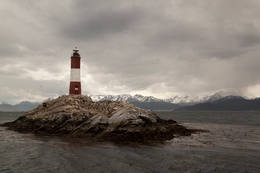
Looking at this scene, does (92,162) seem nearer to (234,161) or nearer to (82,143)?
(82,143)

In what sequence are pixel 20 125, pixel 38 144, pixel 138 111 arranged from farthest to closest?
pixel 20 125, pixel 138 111, pixel 38 144

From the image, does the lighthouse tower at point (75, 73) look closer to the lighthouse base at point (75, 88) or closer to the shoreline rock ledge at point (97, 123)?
the lighthouse base at point (75, 88)

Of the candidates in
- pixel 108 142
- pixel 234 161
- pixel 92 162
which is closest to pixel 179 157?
pixel 234 161

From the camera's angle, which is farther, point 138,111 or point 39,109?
point 39,109

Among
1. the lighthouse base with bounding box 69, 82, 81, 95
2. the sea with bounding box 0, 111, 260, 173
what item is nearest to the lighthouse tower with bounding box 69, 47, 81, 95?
the lighthouse base with bounding box 69, 82, 81, 95

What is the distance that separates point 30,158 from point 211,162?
14.3 m

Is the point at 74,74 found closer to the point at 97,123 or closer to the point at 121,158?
the point at 97,123

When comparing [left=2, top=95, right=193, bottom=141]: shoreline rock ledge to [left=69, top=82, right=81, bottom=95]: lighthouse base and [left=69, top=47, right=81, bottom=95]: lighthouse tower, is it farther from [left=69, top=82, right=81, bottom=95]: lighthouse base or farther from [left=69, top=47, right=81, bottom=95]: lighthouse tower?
[left=69, top=47, right=81, bottom=95]: lighthouse tower

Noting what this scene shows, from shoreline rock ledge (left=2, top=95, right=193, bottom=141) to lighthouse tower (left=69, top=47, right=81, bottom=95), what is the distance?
508 centimetres

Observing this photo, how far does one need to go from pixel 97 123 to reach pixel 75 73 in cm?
1837

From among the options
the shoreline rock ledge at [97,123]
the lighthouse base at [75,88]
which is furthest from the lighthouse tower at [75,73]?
the shoreline rock ledge at [97,123]

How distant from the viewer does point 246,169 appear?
17.5m

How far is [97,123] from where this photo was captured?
32.5m

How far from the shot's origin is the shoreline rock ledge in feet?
98.4
